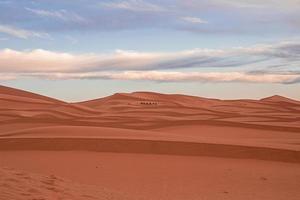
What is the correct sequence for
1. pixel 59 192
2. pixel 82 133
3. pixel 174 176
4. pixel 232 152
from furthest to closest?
pixel 82 133 → pixel 232 152 → pixel 174 176 → pixel 59 192

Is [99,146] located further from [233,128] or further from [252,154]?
[233,128]

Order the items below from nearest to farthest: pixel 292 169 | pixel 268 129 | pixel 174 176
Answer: pixel 174 176, pixel 292 169, pixel 268 129

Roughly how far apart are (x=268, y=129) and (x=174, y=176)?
18.8m

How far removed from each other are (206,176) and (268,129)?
1839 cm

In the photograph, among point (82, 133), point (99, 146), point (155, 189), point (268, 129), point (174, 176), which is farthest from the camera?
point (268, 129)

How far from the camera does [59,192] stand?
823 cm

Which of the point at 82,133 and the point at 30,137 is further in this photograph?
the point at 82,133

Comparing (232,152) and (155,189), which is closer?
(155,189)

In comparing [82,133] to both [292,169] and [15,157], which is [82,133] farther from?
[292,169]

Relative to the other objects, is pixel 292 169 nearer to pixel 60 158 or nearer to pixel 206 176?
pixel 206 176

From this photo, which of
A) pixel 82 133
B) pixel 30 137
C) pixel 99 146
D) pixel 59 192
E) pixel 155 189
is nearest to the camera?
pixel 59 192

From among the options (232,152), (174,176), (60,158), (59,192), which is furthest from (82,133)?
(59,192)

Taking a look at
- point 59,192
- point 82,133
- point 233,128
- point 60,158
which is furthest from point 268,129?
point 59,192

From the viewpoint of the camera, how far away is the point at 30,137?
66.2 ft
